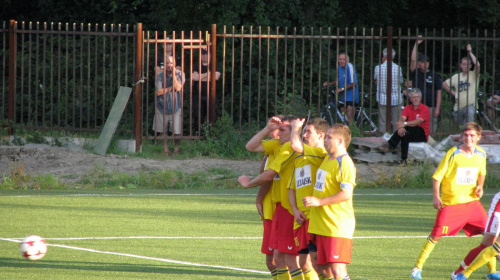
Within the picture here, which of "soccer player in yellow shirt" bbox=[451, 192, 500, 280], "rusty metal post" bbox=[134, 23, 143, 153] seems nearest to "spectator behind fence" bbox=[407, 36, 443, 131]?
"rusty metal post" bbox=[134, 23, 143, 153]

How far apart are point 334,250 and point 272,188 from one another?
94 centimetres

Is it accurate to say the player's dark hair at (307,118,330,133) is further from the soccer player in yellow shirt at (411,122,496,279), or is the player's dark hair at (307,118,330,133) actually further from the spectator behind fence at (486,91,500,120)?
the spectator behind fence at (486,91,500,120)

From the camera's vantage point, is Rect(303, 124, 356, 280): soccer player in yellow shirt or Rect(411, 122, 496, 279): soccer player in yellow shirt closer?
Rect(303, 124, 356, 280): soccer player in yellow shirt

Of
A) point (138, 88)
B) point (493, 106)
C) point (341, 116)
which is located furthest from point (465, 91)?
point (138, 88)

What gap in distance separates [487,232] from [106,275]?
3789mm

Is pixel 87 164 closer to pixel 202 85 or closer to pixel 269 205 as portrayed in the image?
pixel 202 85

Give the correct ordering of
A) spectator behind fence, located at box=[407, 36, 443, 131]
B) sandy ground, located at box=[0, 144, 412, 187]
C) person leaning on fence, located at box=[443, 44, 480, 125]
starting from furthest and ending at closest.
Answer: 1. person leaning on fence, located at box=[443, 44, 480, 125]
2. spectator behind fence, located at box=[407, 36, 443, 131]
3. sandy ground, located at box=[0, 144, 412, 187]

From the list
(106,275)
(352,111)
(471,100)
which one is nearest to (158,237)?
(106,275)

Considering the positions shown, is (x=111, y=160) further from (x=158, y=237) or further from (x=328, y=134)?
(x=328, y=134)

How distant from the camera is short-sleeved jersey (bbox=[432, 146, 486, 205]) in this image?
8391mm

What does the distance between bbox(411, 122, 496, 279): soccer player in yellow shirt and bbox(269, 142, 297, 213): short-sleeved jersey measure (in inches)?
77.0

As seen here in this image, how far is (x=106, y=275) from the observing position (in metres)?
8.05

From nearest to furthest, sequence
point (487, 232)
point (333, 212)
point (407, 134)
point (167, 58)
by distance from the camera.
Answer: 1. point (333, 212)
2. point (487, 232)
3. point (407, 134)
4. point (167, 58)

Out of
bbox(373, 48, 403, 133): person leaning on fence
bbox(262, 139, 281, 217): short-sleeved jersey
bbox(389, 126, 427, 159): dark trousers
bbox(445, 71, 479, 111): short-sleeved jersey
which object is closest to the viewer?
bbox(262, 139, 281, 217): short-sleeved jersey
